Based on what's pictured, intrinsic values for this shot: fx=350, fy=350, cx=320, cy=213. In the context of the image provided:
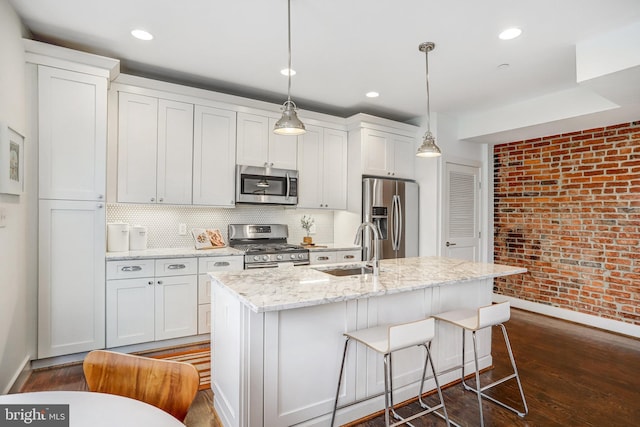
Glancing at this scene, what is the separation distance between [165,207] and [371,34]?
2648mm

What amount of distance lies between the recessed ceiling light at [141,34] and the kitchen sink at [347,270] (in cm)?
225

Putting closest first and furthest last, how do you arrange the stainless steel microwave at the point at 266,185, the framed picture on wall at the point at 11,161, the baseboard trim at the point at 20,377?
the framed picture on wall at the point at 11,161, the baseboard trim at the point at 20,377, the stainless steel microwave at the point at 266,185

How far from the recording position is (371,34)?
272 centimetres

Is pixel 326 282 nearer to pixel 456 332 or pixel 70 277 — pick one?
pixel 456 332

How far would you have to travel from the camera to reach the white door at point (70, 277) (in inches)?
108

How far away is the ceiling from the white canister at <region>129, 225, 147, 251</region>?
158 cm

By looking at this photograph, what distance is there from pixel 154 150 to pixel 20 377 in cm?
206

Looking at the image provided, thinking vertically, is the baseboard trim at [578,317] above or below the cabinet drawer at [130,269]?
below

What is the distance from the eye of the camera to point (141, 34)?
2748mm

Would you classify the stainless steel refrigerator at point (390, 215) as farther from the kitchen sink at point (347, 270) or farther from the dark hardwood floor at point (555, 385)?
the kitchen sink at point (347, 270)

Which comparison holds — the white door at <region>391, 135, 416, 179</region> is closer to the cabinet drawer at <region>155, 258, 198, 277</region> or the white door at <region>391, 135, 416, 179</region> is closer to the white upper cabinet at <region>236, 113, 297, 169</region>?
the white upper cabinet at <region>236, 113, 297, 169</region>

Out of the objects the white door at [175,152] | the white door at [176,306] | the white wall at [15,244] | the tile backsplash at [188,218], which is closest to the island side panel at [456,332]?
the white door at [176,306]

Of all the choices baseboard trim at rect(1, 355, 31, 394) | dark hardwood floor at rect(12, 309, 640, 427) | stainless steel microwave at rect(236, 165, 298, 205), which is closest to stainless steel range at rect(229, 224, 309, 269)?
stainless steel microwave at rect(236, 165, 298, 205)

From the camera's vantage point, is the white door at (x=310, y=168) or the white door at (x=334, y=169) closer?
the white door at (x=310, y=168)
